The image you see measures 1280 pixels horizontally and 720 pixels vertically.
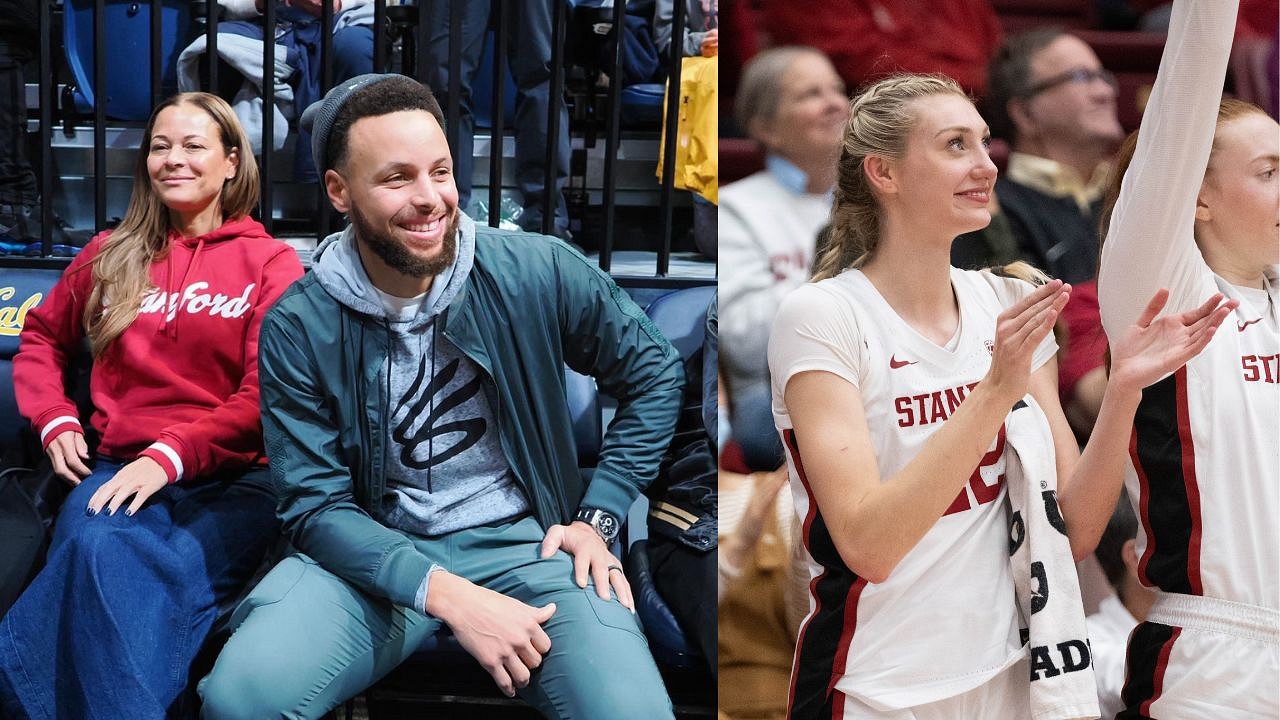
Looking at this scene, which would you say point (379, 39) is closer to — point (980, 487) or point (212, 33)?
point (212, 33)

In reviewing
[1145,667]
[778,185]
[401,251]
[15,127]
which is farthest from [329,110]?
[15,127]

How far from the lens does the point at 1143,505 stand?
68.6 inches

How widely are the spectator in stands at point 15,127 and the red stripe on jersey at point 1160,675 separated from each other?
2.88m

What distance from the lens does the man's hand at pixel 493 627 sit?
180 cm

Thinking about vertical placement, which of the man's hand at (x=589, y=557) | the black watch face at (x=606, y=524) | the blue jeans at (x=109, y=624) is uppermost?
the black watch face at (x=606, y=524)

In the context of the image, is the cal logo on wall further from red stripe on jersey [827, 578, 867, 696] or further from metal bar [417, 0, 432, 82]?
red stripe on jersey [827, 578, 867, 696]

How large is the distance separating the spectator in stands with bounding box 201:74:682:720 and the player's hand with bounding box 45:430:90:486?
0.55 metres

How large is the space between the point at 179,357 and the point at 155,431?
162 mm

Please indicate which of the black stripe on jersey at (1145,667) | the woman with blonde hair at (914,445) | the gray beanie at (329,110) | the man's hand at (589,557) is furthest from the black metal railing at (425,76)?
the black stripe on jersey at (1145,667)

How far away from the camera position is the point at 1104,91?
66.5 inches

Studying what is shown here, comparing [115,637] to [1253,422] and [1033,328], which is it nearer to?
[1033,328]

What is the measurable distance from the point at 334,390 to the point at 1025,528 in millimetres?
1119

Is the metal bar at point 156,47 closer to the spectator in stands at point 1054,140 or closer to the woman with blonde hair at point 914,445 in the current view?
the woman with blonde hair at point 914,445

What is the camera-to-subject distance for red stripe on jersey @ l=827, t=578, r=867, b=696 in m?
1.62
